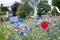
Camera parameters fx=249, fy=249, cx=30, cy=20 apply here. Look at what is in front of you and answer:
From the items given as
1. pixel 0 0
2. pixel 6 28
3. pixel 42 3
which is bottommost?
pixel 0 0

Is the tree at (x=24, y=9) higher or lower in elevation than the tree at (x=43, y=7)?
lower

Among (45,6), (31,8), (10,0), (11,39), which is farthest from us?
(10,0)

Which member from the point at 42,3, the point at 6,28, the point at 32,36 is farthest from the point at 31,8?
the point at 32,36

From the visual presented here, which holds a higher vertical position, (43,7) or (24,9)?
(43,7)

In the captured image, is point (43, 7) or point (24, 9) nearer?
point (43, 7)

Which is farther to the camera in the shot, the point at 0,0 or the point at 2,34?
the point at 0,0

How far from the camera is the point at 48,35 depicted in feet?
12.8

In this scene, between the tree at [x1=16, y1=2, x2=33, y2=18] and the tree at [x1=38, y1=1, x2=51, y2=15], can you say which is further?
the tree at [x1=16, y1=2, x2=33, y2=18]

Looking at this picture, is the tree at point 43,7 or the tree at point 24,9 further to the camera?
the tree at point 24,9

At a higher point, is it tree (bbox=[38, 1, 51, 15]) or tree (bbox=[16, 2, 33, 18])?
tree (bbox=[38, 1, 51, 15])

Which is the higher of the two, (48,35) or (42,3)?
(48,35)

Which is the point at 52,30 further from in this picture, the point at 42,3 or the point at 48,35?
the point at 42,3

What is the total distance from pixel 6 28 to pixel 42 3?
9.25 meters

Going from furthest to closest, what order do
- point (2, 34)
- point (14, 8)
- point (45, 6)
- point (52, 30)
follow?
point (14, 8) < point (45, 6) < point (2, 34) < point (52, 30)
